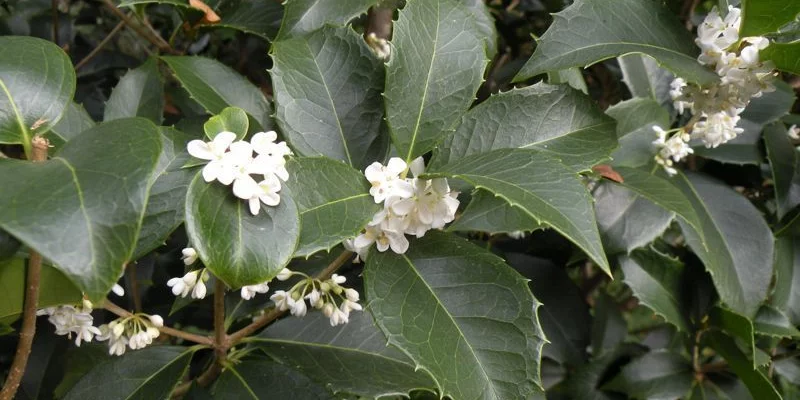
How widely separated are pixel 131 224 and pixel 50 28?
131 cm

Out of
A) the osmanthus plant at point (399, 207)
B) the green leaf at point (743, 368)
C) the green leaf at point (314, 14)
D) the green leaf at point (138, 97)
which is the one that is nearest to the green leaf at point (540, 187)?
the osmanthus plant at point (399, 207)

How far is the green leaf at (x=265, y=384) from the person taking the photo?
99cm

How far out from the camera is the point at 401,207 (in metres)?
0.83

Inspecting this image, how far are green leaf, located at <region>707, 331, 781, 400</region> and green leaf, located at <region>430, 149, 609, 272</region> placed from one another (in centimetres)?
68

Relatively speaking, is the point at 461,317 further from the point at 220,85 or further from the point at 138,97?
the point at 138,97

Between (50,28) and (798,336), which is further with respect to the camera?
(50,28)

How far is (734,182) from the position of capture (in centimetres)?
146

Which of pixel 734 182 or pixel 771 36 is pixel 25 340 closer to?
pixel 771 36

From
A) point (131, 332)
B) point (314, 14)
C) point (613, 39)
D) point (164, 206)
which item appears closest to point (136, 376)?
point (131, 332)

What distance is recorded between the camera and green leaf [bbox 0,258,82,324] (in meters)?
0.84

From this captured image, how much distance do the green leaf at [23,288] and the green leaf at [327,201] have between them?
0.98 ft

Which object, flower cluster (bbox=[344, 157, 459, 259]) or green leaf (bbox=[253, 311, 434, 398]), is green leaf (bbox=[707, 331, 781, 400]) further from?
flower cluster (bbox=[344, 157, 459, 259])

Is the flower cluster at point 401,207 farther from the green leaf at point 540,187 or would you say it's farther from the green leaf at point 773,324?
the green leaf at point 773,324

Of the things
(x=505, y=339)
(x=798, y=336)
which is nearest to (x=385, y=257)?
(x=505, y=339)
